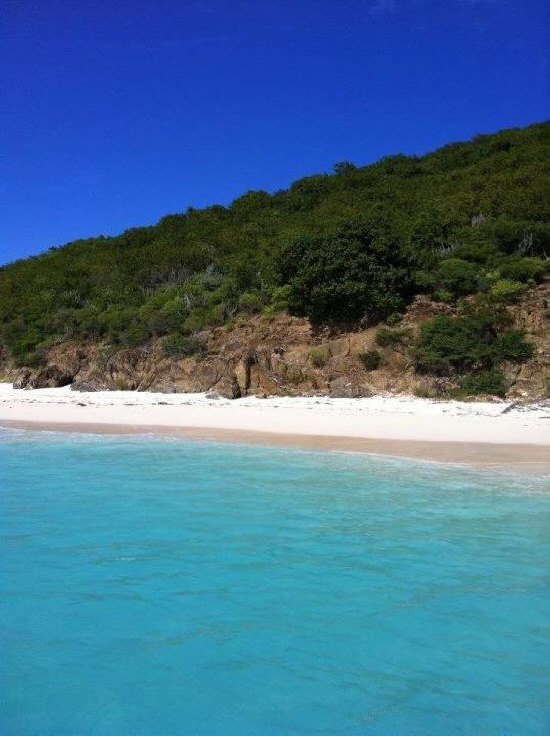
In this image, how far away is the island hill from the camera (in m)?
18.2

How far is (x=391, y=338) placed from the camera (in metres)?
19.1

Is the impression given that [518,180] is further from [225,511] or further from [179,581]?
[179,581]

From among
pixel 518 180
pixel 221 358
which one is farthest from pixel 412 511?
pixel 518 180

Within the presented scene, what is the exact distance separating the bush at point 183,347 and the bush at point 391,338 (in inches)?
276

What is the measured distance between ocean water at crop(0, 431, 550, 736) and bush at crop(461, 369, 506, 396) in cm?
876

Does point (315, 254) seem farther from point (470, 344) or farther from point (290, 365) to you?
point (470, 344)

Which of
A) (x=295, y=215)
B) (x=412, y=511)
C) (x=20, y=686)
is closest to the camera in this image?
(x=20, y=686)

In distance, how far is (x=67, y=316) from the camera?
29.7m

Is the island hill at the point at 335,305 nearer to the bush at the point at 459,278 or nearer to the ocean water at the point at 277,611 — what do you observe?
the bush at the point at 459,278

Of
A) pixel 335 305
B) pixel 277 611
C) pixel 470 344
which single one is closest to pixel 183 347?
pixel 335 305

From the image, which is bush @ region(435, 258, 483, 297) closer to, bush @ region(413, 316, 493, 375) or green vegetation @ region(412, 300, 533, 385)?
green vegetation @ region(412, 300, 533, 385)

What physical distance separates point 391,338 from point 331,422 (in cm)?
585

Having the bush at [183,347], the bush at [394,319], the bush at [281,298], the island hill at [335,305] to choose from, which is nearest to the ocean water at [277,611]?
the island hill at [335,305]

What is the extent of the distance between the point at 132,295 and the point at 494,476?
25.8 m
